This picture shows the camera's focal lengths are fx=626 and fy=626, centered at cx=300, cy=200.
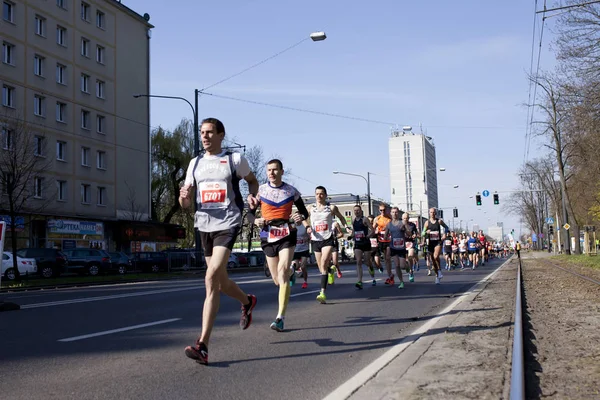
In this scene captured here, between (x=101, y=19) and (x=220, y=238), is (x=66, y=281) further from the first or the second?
(x=101, y=19)

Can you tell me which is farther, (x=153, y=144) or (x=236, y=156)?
(x=153, y=144)

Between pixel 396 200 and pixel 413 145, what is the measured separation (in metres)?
17.0

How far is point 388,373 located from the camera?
4.73m

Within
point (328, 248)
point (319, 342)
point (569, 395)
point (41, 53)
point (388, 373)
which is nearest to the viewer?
point (569, 395)

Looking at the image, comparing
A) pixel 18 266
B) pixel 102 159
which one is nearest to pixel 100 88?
pixel 102 159

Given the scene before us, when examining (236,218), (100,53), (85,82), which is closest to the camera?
(236,218)

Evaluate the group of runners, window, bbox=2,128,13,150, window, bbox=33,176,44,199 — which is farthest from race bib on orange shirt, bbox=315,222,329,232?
window, bbox=33,176,44,199

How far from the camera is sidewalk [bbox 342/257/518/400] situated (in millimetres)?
4062

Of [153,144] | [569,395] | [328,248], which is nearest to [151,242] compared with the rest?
[153,144]

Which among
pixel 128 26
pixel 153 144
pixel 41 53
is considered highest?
pixel 128 26

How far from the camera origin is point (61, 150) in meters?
41.6

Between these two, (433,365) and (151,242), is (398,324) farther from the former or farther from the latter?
(151,242)

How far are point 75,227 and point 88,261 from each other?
35.1ft

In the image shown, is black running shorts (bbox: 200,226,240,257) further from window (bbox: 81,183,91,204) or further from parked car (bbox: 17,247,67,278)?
window (bbox: 81,183,91,204)
